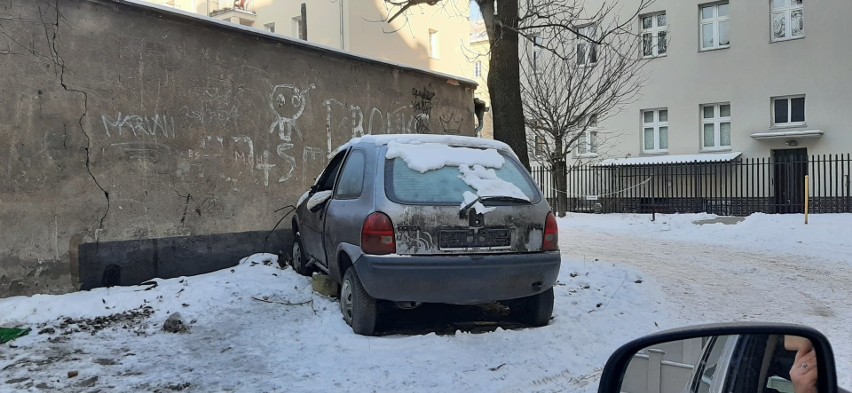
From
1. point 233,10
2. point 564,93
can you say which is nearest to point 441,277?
point 564,93

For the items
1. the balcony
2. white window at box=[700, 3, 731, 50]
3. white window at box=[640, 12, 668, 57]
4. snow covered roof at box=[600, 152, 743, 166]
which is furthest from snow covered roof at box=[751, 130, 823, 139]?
the balcony

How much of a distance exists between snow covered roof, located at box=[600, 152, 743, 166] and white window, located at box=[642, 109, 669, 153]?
73cm

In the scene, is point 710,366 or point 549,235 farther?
point 549,235

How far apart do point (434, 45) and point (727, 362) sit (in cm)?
3454

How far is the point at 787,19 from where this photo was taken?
72.1ft

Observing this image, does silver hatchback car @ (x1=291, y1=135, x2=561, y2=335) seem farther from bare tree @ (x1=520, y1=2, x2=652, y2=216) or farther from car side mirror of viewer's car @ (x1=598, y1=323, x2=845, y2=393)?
bare tree @ (x1=520, y1=2, x2=652, y2=216)

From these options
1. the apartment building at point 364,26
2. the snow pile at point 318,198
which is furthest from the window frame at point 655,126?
the snow pile at point 318,198

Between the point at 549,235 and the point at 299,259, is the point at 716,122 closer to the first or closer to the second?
the point at 299,259

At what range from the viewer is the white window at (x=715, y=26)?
75.9 feet

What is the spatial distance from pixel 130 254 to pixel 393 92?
15.6ft

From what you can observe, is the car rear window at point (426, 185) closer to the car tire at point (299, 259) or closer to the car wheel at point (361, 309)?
the car wheel at point (361, 309)

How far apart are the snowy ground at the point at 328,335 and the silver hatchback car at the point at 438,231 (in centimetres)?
41

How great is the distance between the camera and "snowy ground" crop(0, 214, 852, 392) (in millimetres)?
4148

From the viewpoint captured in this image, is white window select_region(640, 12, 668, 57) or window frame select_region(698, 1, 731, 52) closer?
window frame select_region(698, 1, 731, 52)
